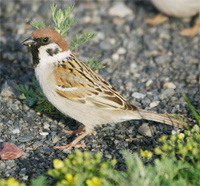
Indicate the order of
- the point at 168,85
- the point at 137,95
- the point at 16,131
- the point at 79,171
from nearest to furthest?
the point at 79,171 < the point at 16,131 < the point at 137,95 < the point at 168,85

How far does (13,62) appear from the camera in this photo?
543cm

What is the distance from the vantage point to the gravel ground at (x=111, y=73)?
12.7 ft

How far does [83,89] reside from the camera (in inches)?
147

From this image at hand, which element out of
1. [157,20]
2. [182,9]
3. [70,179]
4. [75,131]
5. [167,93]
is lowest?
[75,131]

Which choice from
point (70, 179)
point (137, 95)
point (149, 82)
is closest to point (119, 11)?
point (149, 82)

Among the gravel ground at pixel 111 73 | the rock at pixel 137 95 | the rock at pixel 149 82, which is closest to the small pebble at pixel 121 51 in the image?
the gravel ground at pixel 111 73

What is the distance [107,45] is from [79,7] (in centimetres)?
147

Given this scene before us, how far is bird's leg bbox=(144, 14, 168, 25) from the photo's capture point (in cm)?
657

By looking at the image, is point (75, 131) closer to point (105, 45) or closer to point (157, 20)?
point (105, 45)

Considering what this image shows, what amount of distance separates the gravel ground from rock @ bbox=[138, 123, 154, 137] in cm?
1

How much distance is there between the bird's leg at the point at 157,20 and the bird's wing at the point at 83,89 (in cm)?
314

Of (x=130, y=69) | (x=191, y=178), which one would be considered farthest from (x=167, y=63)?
(x=191, y=178)

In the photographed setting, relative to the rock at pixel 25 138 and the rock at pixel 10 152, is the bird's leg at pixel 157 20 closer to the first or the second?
the rock at pixel 25 138

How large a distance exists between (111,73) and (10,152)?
2267 mm
